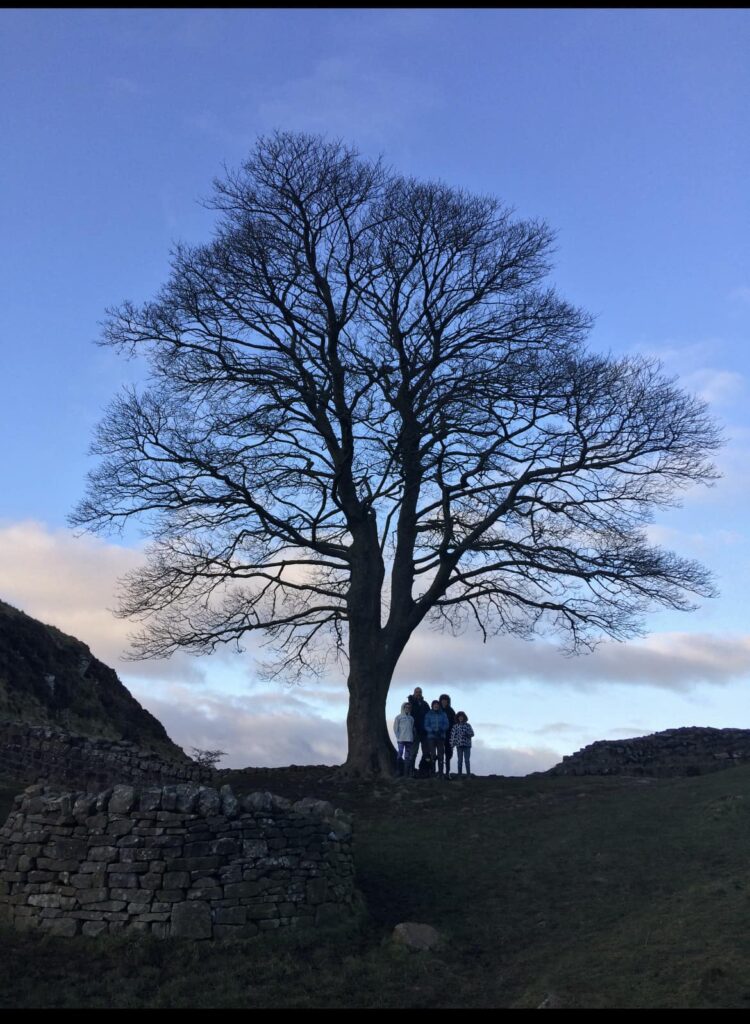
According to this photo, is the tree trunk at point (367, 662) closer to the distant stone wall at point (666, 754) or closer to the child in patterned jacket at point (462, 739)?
the child in patterned jacket at point (462, 739)

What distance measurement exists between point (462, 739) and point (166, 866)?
10.2 meters

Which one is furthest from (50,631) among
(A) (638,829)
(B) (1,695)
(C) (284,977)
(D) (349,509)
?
(C) (284,977)

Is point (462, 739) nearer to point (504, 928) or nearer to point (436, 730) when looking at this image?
point (436, 730)

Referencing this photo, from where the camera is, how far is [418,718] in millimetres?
21250

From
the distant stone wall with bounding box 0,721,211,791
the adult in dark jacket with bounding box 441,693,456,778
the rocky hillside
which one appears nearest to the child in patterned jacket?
the adult in dark jacket with bounding box 441,693,456,778

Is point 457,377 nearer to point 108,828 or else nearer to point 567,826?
point 567,826

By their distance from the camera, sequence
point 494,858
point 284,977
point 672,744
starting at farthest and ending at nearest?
point 672,744, point 494,858, point 284,977

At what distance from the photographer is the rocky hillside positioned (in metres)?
25.9

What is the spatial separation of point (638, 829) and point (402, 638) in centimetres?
690

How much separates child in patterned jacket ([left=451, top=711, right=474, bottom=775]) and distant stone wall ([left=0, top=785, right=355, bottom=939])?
336 inches

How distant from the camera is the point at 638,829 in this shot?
16344 millimetres

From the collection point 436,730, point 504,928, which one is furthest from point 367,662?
point 504,928

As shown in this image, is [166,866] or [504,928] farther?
[504,928]
